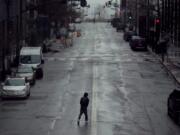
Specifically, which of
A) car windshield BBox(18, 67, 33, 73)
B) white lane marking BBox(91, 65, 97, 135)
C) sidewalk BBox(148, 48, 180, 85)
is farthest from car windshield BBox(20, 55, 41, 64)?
sidewalk BBox(148, 48, 180, 85)

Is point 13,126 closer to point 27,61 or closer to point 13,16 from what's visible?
point 27,61

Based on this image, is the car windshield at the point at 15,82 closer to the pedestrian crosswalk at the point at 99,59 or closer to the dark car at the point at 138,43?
the pedestrian crosswalk at the point at 99,59

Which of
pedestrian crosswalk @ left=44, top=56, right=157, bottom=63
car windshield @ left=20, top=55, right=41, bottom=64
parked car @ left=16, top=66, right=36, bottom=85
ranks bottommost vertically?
pedestrian crosswalk @ left=44, top=56, right=157, bottom=63

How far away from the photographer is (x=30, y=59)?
5781 cm

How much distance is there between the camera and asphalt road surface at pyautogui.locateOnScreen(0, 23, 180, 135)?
32.9m

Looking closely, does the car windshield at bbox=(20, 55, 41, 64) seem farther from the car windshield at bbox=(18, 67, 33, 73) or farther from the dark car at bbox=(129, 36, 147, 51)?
the dark car at bbox=(129, 36, 147, 51)

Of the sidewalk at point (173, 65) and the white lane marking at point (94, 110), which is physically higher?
the sidewalk at point (173, 65)

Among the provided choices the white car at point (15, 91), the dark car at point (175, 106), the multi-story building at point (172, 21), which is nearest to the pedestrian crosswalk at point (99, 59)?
the multi-story building at point (172, 21)

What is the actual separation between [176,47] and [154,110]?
5155 cm

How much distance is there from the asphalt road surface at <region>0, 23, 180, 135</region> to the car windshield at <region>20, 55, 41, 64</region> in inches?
54.3

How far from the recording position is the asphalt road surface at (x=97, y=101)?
32938mm

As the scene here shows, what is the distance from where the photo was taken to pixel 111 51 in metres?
82.4

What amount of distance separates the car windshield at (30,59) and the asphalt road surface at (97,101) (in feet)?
4.52

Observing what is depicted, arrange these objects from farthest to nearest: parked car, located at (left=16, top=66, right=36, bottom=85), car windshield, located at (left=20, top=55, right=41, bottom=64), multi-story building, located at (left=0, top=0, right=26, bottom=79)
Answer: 1. multi-story building, located at (left=0, top=0, right=26, bottom=79)
2. car windshield, located at (left=20, top=55, right=41, bottom=64)
3. parked car, located at (left=16, top=66, right=36, bottom=85)
